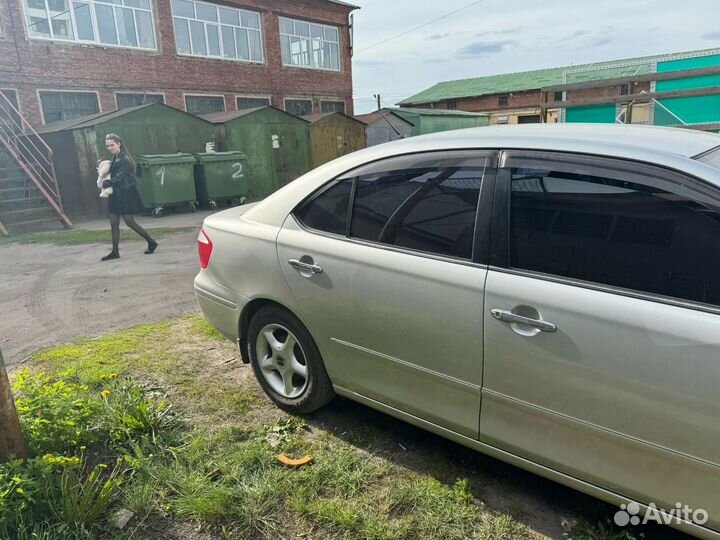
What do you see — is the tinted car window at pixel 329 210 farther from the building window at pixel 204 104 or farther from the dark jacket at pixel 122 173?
the building window at pixel 204 104

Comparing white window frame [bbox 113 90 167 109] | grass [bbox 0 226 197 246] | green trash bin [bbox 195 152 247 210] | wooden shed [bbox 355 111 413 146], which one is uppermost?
white window frame [bbox 113 90 167 109]

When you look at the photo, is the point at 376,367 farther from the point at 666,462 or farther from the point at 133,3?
the point at 133,3

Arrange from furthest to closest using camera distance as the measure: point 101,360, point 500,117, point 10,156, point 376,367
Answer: point 500,117, point 10,156, point 101,360, point 376,367

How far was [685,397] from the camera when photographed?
163cm

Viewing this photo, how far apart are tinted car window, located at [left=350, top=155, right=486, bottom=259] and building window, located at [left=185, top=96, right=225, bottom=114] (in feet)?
64.6

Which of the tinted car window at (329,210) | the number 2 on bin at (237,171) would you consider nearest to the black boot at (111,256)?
the tinted car window at (329,210)

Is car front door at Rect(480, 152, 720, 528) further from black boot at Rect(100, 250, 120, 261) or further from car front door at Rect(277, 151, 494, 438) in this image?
black boot at Rect(100, 250, 120, 261)

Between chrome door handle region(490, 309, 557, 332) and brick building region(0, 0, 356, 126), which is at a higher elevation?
brick building region(0, 0, 356, 126)

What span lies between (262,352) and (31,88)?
17005mm

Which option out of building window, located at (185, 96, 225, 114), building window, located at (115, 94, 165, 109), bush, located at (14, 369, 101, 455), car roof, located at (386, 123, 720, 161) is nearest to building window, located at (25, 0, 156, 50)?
building window, located at (115, 94, 165, 109)

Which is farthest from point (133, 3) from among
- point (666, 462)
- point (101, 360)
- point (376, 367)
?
point (666, 462)

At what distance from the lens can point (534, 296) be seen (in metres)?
1.93

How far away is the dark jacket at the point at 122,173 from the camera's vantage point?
A: 7.29m

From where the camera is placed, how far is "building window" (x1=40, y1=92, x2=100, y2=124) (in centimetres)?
1634
